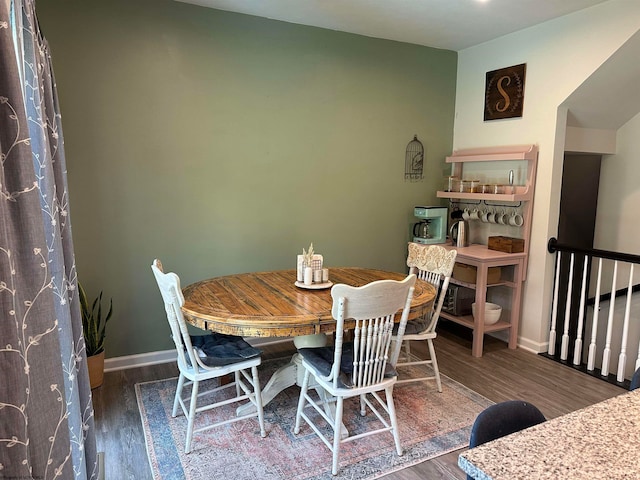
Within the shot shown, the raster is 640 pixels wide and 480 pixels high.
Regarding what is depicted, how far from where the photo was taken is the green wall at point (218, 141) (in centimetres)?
305

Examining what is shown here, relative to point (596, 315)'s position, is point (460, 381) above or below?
below

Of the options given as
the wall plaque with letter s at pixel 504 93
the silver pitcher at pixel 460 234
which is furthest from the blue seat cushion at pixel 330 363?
the wall plaque with letter s at pixel 504 93

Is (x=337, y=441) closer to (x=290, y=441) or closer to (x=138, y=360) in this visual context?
(x=290, y=441)

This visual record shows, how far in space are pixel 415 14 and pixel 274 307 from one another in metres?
2.55

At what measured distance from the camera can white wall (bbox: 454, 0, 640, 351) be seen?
3.17 m

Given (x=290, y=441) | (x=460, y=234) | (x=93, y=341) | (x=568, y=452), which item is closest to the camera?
(x=568, y=452)

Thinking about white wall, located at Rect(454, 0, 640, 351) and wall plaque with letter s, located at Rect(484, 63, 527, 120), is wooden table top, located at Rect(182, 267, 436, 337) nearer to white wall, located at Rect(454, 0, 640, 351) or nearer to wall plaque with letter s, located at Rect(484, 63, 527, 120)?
white wall, located at Rect(454, 0, 640, 351)

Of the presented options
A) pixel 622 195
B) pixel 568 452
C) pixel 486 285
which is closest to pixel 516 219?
pixel 486 285

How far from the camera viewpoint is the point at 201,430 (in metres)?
2.35

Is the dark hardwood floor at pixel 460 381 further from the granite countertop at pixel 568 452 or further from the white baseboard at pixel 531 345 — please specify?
the granite countertop at pixel 568 452

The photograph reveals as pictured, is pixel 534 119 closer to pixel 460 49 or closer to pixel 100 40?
pixel 460 49

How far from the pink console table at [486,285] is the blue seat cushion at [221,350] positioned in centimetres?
201

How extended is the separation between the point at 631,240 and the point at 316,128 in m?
3.21

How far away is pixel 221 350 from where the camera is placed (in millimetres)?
2479
